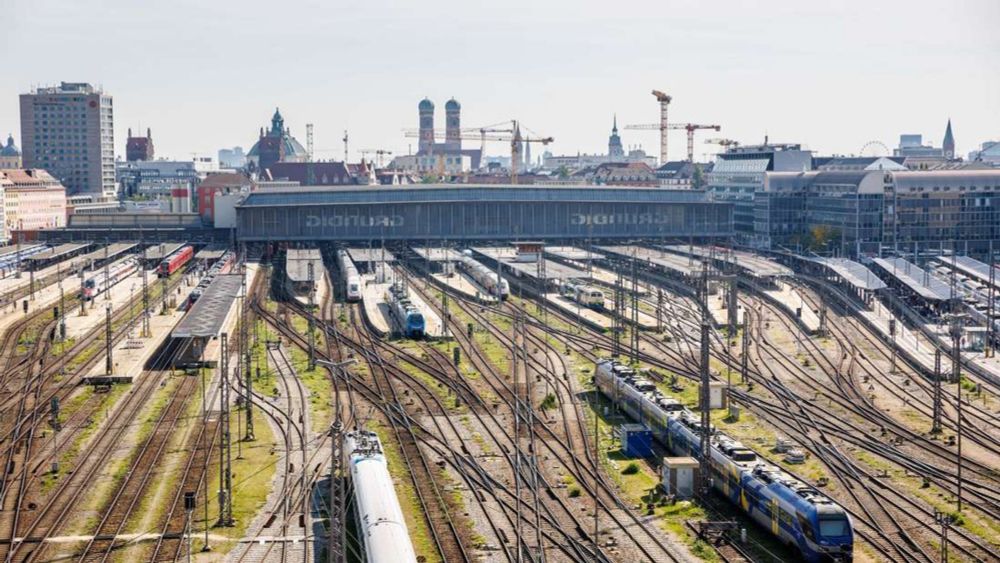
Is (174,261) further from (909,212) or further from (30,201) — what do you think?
(30,201)

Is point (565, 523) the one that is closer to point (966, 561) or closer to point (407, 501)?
point (407, 501)

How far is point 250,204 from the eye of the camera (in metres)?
132

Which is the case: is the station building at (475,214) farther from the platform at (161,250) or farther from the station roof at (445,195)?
the platform at (161,250)

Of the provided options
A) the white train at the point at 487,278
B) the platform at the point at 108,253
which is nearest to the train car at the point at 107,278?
the platform at the point at 108,253

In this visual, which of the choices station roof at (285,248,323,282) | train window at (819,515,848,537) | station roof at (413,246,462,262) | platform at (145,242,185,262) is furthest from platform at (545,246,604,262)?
train window at (819,515,848,537)

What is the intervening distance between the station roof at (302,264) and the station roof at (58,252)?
21334 millimetres

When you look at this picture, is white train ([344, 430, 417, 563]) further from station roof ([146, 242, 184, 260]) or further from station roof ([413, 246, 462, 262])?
station roof ([146, 242, 184, 260])

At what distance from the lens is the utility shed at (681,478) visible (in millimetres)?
41731

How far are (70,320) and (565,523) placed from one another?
5477 cm

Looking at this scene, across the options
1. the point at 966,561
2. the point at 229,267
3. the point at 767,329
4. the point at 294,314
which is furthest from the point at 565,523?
the point at 229,267

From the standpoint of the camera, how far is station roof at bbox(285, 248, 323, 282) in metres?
97.9

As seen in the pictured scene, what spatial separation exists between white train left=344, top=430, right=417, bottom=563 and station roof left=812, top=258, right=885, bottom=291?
57436 millimetres

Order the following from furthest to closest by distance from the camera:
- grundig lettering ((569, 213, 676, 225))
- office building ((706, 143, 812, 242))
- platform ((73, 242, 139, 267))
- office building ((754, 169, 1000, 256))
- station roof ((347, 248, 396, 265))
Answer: office building ((706, 143, 812, 242)), grundig lettering ((569, 213, 676, 225)), platform ((73, 242, 139, 267)), office building ((754, 169, 1000, 256)), station roof ((347, 248, 396, 265))

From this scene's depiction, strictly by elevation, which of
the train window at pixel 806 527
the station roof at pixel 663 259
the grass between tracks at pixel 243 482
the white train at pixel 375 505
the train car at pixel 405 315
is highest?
the station roof at pixel 663 259
